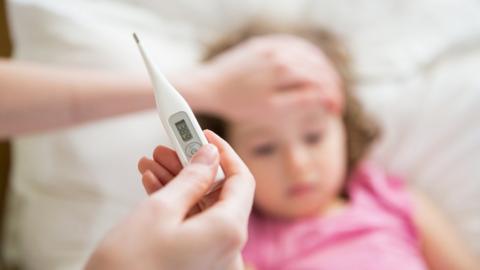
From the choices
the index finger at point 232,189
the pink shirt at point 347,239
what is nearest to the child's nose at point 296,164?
the pink shirt at point 347,239

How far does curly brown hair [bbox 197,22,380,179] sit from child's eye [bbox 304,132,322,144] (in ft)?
0.50

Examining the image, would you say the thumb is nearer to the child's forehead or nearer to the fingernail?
the fingernail

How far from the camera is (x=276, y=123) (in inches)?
33.1

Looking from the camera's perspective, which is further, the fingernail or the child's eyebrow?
the child's eyebrow

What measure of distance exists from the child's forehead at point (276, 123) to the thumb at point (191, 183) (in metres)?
0.45

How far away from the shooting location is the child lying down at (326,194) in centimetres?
85

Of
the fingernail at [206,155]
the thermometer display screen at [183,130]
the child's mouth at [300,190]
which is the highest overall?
the thermometer display screen at [183,130]

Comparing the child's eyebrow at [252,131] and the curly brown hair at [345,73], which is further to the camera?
the curly brown hair at [345,73]

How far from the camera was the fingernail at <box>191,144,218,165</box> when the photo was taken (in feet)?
1.24

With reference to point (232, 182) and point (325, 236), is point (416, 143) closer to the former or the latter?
point (325, 236)

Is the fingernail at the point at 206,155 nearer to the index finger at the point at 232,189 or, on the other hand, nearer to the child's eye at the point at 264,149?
the index finger at the point at 232,189

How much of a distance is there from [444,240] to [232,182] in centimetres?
68

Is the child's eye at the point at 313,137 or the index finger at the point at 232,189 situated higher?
the index finger at the point at 232,189

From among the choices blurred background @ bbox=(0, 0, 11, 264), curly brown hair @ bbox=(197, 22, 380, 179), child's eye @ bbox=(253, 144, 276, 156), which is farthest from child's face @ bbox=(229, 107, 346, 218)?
blurred background @ bbox=(0, 0, 11, 264)
